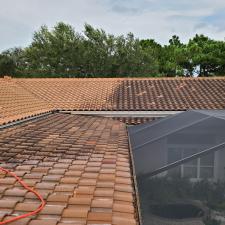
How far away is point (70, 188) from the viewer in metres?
3.51

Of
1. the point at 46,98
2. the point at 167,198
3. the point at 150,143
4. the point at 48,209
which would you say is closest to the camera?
the point at 48,209

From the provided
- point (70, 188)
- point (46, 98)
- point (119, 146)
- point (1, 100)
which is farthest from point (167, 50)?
point (70, 188)

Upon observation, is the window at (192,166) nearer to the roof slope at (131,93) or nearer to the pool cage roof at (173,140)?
the pool cage roof at (173,140)

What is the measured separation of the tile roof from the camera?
13.9 m

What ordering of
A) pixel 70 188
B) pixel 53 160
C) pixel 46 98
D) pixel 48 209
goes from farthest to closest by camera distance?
pixel 46 98 < pixel 53 160 < pixel 70 188 < pixel 48 209

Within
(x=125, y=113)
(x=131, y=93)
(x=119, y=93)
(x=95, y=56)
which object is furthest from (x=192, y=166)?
(x=95, y=56)

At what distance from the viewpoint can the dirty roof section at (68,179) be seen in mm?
2801

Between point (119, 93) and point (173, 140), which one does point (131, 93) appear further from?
point (173, 140)

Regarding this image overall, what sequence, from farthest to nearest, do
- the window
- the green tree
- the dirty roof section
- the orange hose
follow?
the green tree, the window, the dirty roof section, the orange hose

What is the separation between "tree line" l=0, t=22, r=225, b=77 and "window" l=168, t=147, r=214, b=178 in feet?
93.5

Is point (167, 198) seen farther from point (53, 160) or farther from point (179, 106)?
point (179, 106)

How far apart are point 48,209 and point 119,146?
3.53 metres

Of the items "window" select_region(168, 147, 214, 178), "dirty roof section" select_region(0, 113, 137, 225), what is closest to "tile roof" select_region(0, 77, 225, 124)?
"dirty roof section" select_region(0, 113, 137, 225)

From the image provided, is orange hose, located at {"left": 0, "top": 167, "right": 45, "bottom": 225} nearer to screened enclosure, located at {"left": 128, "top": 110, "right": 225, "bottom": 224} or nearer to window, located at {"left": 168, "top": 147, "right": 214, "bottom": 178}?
screened enclosure, located at {"left": 128, "top": 110, "right": 225, "bottom": 224}
